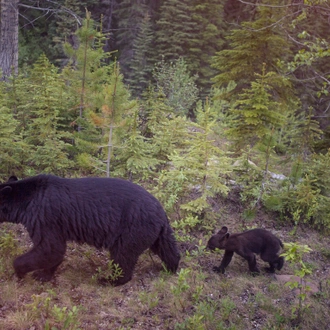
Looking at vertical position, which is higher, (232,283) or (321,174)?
(321,174)

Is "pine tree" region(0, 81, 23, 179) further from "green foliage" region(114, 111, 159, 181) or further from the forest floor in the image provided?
"green foliage" region(114, 111, 159, 181)

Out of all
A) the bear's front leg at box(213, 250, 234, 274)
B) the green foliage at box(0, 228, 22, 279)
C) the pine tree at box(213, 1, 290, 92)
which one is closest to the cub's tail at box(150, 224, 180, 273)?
the bear's front leg at box(213, 250, 234, 274)

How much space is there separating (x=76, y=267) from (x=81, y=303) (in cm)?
101

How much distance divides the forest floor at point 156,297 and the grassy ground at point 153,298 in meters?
0.01

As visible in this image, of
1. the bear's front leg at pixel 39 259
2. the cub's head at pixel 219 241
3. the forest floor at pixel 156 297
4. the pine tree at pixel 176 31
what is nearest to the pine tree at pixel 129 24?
the pine tree at pixel 176 31

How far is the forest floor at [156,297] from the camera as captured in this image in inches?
157

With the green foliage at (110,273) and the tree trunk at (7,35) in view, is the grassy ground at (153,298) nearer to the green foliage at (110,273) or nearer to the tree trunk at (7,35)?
the green foliage at (110,273)

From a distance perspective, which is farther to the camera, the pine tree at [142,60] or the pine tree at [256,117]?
the pine tree at [142,60]

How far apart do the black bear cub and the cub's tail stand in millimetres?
904

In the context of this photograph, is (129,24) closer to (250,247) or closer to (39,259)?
(250,247)

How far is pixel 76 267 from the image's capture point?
526 centimetres

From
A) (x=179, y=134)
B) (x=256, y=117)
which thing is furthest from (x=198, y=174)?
(x=256, y=117)

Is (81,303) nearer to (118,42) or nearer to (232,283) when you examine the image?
(232,283)

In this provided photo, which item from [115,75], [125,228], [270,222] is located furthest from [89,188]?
[270,222]
